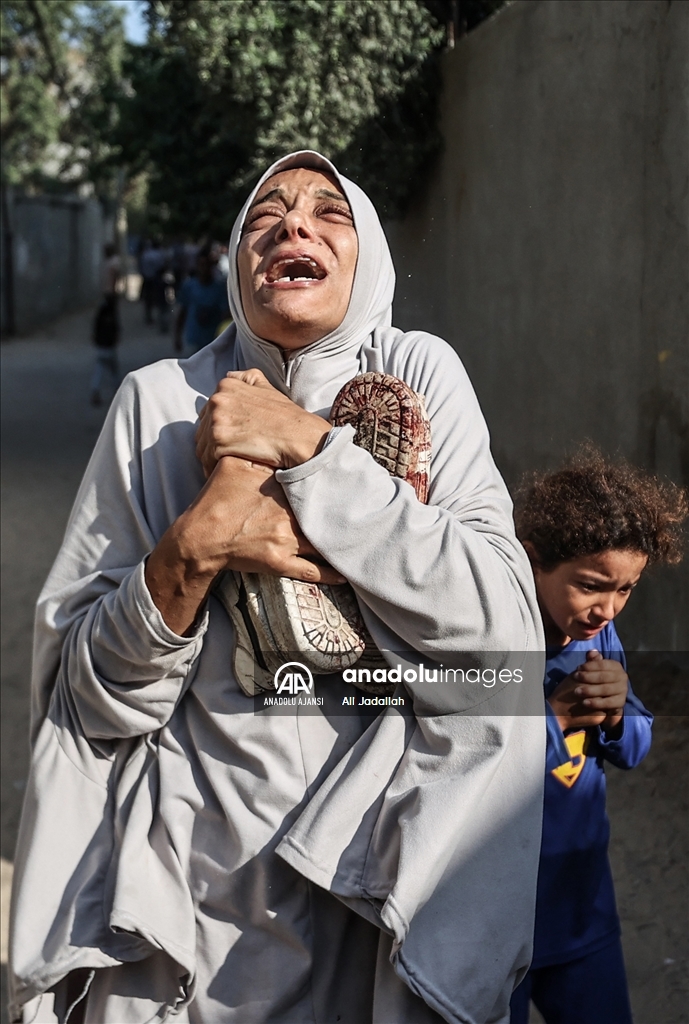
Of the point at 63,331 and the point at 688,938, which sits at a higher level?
the point at 688,938

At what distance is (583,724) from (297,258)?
983 mm

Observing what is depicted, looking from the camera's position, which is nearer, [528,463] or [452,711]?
[452,711]

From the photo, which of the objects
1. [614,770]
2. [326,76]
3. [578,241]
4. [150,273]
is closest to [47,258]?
[150,273]

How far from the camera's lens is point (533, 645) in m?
1.32

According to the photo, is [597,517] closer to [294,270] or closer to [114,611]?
[294,270]

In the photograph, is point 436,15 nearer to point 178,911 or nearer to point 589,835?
point 589,835

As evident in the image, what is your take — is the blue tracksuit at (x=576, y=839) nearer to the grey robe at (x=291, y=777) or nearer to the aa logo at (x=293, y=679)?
the grey robe at (x=291, y=777)

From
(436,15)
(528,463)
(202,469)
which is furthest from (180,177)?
(202,469)

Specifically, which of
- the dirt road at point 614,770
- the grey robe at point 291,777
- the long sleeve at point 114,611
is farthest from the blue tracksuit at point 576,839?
the dirt road at point 614,770

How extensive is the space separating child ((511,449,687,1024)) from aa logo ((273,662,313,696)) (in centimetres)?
71

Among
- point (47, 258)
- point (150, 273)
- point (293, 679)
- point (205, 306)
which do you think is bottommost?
point (150, 273)

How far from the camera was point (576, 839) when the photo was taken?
1.92 m

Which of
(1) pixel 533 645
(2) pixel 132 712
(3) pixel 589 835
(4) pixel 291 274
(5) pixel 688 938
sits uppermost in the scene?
(4) pixel 291 274

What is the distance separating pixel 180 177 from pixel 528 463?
6.79m
